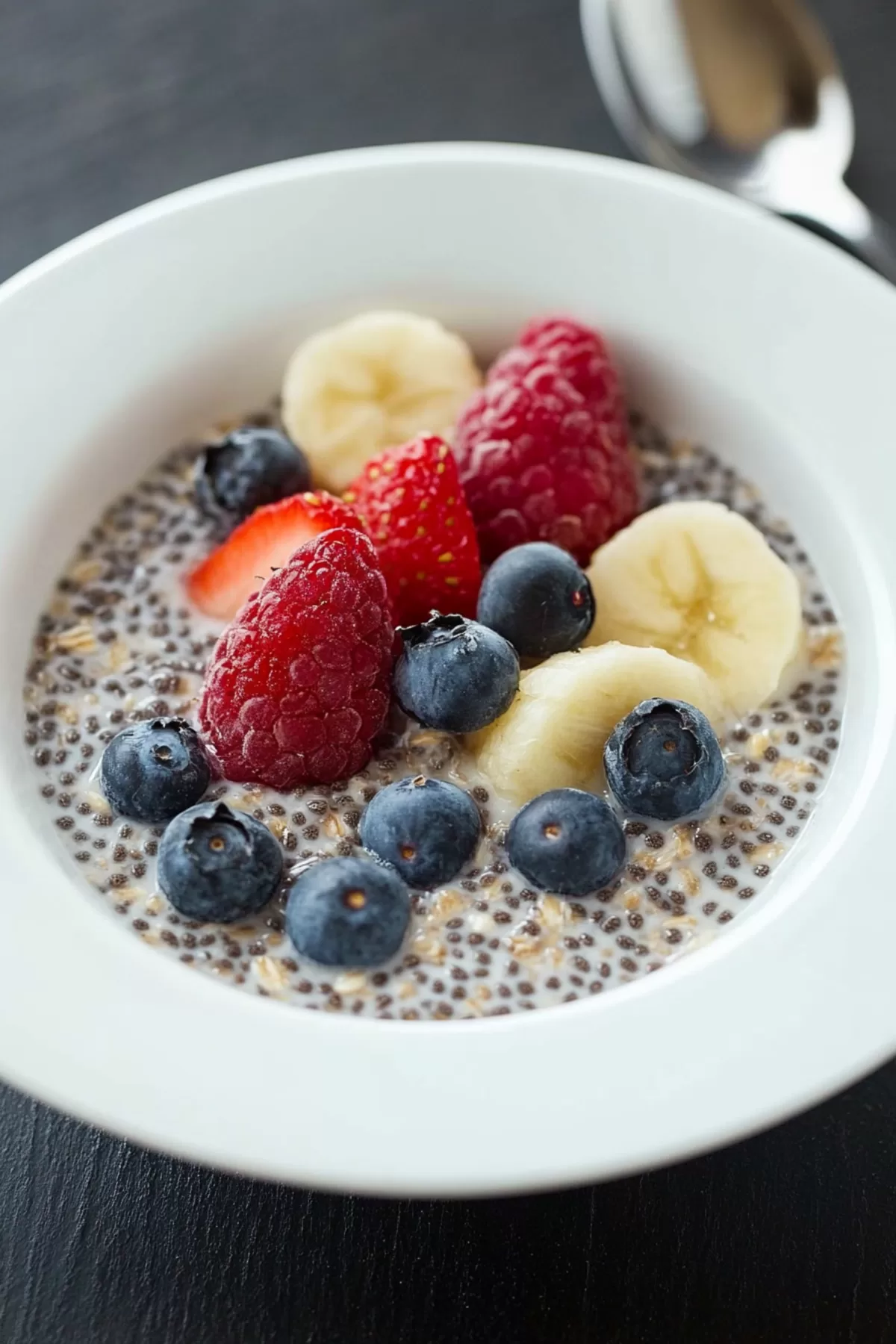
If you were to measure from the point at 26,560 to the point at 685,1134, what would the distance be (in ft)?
2.75

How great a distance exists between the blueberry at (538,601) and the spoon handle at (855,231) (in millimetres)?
712

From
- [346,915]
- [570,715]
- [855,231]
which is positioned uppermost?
[855,231]

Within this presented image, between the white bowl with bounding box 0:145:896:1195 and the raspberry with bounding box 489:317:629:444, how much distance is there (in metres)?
0.07

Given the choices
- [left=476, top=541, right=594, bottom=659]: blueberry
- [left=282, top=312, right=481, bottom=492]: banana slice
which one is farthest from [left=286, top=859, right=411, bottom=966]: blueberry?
[left=282, top=312, right=481, bottom=492]: banana slice

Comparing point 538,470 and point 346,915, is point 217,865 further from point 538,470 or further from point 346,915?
point 538,470

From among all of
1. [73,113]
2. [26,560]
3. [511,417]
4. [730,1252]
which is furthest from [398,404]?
[730,1252]

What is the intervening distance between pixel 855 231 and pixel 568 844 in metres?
1.00

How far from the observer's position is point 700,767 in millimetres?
1183

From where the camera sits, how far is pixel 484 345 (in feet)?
5.38

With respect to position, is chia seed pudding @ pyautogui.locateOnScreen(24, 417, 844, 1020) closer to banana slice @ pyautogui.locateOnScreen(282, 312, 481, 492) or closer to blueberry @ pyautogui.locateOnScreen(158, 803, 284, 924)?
blueberry @ pyautogui.locateOnScreen(158, 803, 284, 924)

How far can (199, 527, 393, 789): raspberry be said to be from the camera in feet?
3.95

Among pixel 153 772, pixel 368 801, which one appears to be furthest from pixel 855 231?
pixel 153 772

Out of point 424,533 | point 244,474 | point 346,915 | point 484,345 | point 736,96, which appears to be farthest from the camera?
point 736,96

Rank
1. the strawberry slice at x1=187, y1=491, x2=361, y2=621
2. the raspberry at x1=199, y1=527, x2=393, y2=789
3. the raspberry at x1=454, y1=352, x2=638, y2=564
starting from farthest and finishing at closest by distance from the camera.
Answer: the raspberry at x1=454, y1=352, x2=638, y2=564 → the strawberry slice at x1=187, y1=491, x2=361, y2=621 → the raspberry at x1=199, y1=527, x2=393, y2=789
